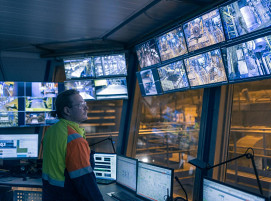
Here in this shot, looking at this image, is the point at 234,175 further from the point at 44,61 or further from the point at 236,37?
the point at 44,61

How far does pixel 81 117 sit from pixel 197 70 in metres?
1.35

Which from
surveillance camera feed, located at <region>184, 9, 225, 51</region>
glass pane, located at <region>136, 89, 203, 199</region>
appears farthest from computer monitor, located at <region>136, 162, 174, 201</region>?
surveillance camera feed, located at <region>184, 9, 225, 51</region>

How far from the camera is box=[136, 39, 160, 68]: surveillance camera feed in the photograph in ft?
10.8

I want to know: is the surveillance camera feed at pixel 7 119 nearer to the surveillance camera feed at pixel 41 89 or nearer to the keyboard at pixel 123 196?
the surveillance camera feed at pixel 41 89

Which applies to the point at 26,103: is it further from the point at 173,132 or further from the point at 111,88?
the point at 173,132

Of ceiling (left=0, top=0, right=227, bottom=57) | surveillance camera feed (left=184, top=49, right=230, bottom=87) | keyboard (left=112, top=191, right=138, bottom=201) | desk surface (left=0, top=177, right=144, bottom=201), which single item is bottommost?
desk surface (left=0, top=177, right=144, bottom=201)

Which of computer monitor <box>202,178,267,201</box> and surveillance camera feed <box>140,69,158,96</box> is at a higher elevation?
surveillance camera feed <box>140,69,158,96</box>

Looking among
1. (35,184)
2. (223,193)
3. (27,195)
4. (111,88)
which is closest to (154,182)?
(223,193)

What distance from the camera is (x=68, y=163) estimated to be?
1718 millimetres

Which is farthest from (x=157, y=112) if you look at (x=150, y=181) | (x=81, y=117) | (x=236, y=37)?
(x=81, y=117)

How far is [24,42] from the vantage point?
3.99 meters

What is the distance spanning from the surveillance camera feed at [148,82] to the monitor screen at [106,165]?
0.93 metres

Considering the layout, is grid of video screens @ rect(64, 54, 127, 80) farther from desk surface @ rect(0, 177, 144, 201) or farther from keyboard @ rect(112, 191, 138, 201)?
keyboard @ rect(112, 191, 138, 201)

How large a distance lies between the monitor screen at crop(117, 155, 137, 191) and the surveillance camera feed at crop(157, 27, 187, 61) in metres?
1.23
